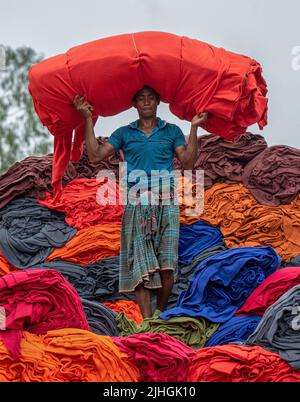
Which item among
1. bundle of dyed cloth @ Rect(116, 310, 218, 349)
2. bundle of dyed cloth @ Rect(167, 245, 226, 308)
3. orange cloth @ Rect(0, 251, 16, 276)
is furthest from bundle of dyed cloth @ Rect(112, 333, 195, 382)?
orange cloth @ Rect(0, 251, 16, 276)

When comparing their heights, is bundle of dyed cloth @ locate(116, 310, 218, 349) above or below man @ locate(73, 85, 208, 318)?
below

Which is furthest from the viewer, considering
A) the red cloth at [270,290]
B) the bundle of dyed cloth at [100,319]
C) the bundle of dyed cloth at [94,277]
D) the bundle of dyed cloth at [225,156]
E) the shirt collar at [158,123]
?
the bundle of dyed cloth at [225,156]

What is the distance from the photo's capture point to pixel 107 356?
4.72 metres

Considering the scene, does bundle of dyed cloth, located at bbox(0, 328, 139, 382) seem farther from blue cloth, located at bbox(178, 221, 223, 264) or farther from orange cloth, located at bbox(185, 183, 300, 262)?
orange cloth, located at bbox(185, 183, 300, 262)

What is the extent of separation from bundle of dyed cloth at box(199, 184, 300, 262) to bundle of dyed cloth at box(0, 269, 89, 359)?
212cm

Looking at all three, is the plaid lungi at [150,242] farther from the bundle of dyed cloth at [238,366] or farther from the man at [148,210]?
the bundle of dyed cloth at [238,366]

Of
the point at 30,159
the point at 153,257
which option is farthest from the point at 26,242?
the point at 153,257

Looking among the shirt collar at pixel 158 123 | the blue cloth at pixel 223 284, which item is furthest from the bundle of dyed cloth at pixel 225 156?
the blue cloth at pixel 223 284

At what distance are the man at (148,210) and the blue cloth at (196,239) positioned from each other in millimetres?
871

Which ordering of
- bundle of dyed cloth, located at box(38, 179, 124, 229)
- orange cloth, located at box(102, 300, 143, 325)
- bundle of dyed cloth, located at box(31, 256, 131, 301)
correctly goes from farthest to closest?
bundle of dyed cloth, located at box(38, 179, 124, 229) → bundle of dyed cloth, located at box(31, 256, 131, 301) → orange cloth, located at box(102, 300, 143, 325)

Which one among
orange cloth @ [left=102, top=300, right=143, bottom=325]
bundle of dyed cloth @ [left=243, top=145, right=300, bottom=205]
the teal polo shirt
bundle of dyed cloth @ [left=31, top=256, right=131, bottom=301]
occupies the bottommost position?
orange cloth @ [left=102, top=300, right=143, bottom=325]

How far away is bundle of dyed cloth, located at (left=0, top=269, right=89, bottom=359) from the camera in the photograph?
189 inches

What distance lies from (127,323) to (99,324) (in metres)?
0.15

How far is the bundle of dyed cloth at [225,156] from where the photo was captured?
747 cm
